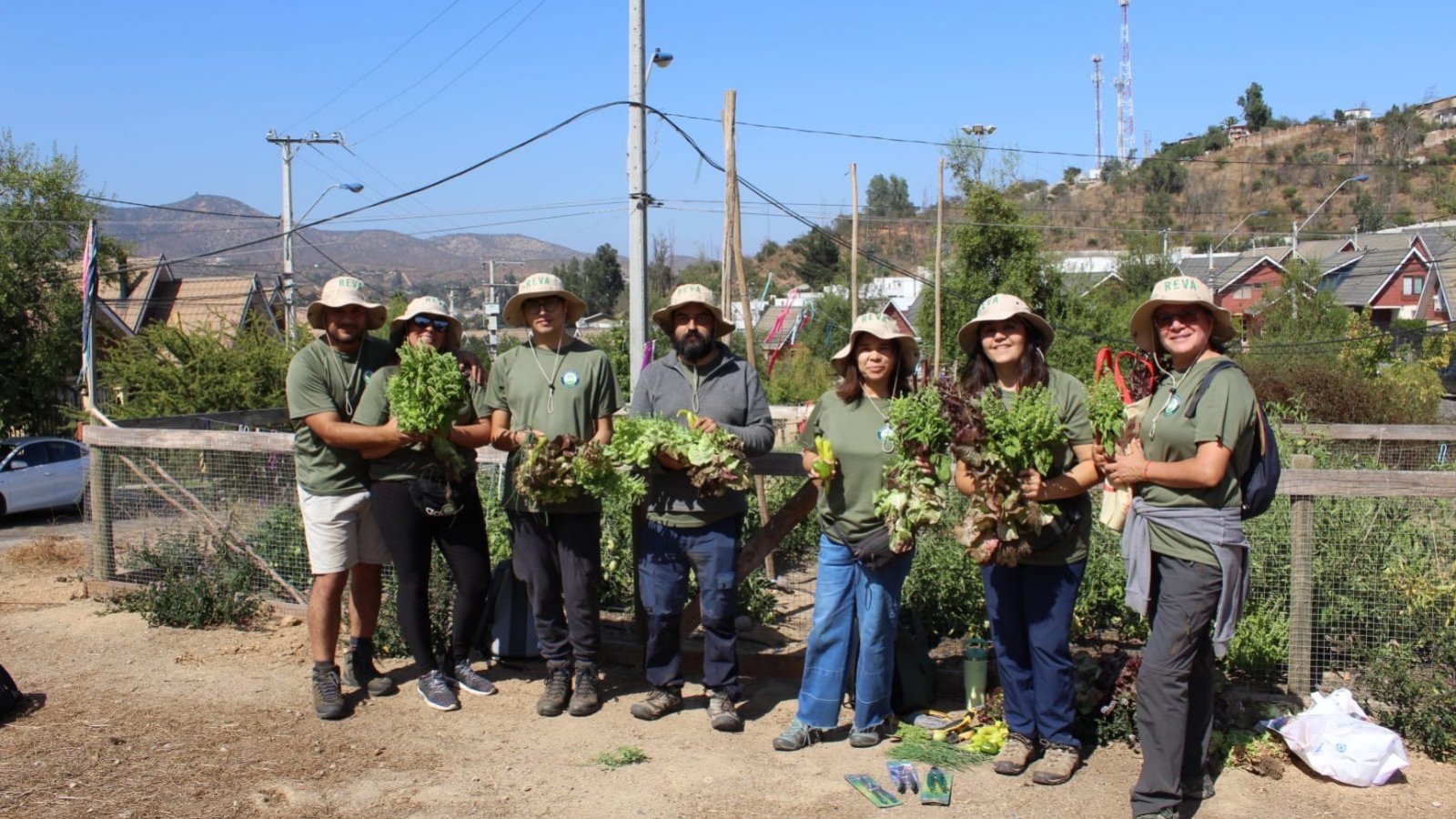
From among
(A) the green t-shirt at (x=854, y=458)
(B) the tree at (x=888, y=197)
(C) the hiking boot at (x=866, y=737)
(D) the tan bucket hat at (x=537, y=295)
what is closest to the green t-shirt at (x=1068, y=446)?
(A) the green t-shirt at (x=854, y=458)

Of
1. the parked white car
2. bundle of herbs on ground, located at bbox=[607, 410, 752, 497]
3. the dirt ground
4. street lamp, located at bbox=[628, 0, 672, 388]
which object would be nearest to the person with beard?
bundle of herbs on ground, located at bbox=[607, 410, 752, 497]

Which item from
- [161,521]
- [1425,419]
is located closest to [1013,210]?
[1425,419]

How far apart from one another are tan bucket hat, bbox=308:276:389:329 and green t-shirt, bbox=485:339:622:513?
2.59 feet

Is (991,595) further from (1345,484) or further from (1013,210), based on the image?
(1013,210)

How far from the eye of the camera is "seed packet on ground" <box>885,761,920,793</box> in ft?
14.4

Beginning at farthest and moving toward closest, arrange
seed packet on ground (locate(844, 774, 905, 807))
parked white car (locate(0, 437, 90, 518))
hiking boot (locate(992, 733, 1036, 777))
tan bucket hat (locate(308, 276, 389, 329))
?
parked white car (locate(0, 437, 90, 518)), tan bucket hat (locate(308, 276, 389, 329)), hiking boot (locate(992, 733, 1036, 777)), seed packet on ground (locate(844, 774, 905, 807))

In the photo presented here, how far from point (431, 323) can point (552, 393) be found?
778 mm

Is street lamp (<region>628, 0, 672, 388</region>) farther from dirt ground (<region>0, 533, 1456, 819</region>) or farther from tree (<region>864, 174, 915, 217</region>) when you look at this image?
tree (<region>864, 174, 915, 217</region>)

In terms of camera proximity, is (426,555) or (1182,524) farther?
(426,555)

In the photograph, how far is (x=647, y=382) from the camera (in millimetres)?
5160

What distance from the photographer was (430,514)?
5227 mm

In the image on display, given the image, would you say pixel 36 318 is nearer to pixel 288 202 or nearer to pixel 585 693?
pixel 288 202

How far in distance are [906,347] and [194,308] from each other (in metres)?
42.0

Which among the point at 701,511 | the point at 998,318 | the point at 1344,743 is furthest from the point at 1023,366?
the point at 1344,743
